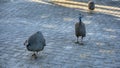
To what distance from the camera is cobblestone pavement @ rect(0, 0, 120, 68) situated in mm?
13375

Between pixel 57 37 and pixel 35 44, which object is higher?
pixel 35 44

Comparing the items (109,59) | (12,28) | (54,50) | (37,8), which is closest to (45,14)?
(37,8)

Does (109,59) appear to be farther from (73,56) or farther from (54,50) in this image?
(54,50)

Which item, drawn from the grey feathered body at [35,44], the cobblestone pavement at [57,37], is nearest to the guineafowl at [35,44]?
the grey feathered body at [35,44]

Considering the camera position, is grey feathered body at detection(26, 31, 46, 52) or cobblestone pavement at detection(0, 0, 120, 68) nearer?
grey feathered body at detection(26, 31, 46, 52)

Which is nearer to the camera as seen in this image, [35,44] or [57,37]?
[35,44]

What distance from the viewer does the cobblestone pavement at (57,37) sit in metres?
13.4

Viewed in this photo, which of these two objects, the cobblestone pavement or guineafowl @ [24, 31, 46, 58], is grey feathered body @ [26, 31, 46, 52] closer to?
guineafowl @ [24, 31, 46, 58]

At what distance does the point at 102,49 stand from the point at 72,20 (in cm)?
606

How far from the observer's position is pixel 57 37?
1694cm

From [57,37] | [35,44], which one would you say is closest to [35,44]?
[35,44]

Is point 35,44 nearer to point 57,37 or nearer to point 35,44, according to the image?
point 35,44

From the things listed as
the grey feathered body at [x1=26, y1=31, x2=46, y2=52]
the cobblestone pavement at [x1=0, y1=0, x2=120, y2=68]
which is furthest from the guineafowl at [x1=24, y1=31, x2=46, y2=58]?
the cobblestone pavement at [x1=0, y1=0, x2=120, y2=68]

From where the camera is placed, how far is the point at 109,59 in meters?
13.8
